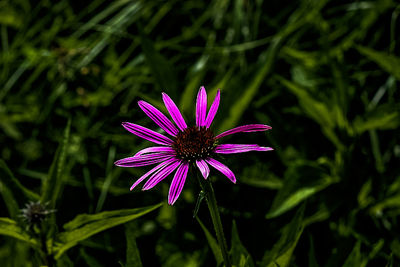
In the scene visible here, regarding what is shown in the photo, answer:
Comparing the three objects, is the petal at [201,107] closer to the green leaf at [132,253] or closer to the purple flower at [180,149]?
the purple flower at [180,149]

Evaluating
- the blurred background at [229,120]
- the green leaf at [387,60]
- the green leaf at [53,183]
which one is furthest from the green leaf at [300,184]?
the green leaf at [53,183]

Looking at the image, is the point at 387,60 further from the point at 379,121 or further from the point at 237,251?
the point at 237,251

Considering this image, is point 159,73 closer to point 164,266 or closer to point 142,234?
point 142,234

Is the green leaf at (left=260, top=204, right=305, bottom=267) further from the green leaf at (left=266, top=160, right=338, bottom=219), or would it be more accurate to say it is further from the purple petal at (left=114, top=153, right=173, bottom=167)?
the purple petal at (left=114, top=153, right=173, bottom=167)

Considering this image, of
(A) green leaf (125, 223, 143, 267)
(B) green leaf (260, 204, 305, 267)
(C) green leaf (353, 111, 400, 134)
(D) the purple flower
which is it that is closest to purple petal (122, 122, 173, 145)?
(D) the purple flower

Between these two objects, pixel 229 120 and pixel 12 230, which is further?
pixel 229 120

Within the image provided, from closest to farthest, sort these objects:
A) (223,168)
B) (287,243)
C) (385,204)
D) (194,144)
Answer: (223,168) → (194,144) → (287,243) → (385,204)

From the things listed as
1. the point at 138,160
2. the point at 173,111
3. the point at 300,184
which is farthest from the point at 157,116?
the point at 300,184
